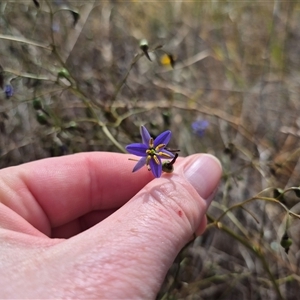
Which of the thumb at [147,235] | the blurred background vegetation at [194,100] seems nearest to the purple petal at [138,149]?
the thumb at [147,235]

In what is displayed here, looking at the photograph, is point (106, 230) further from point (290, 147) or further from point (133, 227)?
point (290, 147)

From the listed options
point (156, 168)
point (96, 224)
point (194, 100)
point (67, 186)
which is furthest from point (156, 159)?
point (194, 100)

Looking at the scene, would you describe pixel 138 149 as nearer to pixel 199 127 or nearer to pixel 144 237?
pixel 144 237

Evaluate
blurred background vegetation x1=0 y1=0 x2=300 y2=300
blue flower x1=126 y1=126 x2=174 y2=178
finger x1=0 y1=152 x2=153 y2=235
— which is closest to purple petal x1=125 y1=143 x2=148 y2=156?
blue flower x1=126 y1=126 x2=174 y2=178

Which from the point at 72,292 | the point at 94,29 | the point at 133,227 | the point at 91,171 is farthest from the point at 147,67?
the point at 72,292

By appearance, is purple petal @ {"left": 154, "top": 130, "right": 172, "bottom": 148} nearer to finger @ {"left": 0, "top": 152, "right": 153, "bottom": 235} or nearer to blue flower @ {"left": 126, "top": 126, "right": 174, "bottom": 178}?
blue flower @ {"left": 126, "top": 126, "right": 174, "bottom": 178}

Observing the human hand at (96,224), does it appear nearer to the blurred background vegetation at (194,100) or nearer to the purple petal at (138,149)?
the purple petal at (138,149)
